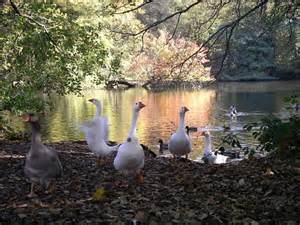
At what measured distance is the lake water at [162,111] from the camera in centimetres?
2705

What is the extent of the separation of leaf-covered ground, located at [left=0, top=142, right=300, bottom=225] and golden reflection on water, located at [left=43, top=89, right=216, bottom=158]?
527 inches

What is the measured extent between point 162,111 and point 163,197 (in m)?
31.3

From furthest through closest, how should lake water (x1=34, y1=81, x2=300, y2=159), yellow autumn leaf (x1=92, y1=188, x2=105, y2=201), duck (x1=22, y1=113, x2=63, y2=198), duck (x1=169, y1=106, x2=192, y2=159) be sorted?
lake water (x1=34, y1=81, x2=300, y2=159), duck (x1=169, y1=106, x2=192, y2=159), duck (x1=22, y1=113, x2=63, y2=198), yellow autumn leaf (x1=92, y1=188, x2=105, y2=201)

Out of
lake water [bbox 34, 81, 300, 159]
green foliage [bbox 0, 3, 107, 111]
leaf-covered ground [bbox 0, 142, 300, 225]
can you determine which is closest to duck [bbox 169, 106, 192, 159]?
leaf-covered ground [bbox 0, 142, 300, 225]

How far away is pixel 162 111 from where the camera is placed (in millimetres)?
37656

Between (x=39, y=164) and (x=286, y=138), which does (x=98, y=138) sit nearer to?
(x=39, y=164)

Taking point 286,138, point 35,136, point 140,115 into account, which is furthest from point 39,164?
point 140,115

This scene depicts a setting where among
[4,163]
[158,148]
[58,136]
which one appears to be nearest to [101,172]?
[4,163]

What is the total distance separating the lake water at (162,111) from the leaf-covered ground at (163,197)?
1276 centimetres

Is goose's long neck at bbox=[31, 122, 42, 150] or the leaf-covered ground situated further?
goose's long neck at bbox=[31, 122, 42, 150]

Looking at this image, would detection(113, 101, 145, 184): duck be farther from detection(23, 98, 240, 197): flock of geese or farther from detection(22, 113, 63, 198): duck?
detection(22, 113, 63, 198): duck

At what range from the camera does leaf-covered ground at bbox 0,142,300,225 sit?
5355 millimetres

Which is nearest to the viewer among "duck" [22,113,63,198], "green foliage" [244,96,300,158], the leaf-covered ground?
the leaf-covered ground

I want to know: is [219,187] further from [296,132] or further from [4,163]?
[4,163]
